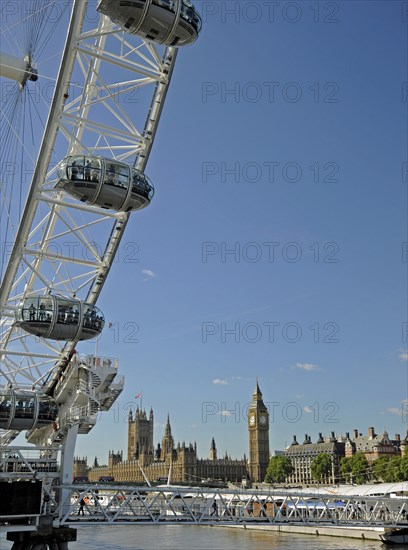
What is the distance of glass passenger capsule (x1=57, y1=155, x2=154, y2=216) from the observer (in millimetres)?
19703

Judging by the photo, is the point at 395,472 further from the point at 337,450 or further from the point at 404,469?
the point at 337,450

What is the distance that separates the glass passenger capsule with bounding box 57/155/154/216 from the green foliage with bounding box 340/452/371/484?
110 m

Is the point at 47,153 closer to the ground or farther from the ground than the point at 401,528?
farther from the ground

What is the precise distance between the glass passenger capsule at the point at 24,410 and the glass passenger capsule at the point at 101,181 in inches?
516

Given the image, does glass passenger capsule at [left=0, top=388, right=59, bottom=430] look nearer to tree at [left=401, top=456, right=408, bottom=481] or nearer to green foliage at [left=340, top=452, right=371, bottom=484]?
tree at [left=401, top=456, right=408, bottom=481]

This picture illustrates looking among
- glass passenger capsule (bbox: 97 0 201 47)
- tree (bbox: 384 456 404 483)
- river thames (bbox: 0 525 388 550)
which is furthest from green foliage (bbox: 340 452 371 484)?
glass passenger capsule (bbox: 97 0 201 47)

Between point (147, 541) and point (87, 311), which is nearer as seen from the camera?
point (87, 311)

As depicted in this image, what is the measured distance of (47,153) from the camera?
2156cm

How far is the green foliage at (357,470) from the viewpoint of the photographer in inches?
4815

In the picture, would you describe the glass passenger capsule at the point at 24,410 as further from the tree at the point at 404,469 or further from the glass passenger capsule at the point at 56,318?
the tree at the point at 404,469

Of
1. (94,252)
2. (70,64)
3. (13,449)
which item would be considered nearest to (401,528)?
(13,449)

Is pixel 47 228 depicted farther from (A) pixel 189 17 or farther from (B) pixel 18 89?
(A) pixel 189 17

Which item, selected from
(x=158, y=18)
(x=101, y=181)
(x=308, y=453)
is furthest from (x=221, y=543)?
(x=308, y=453)

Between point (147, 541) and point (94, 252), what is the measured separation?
3035 centimetres
